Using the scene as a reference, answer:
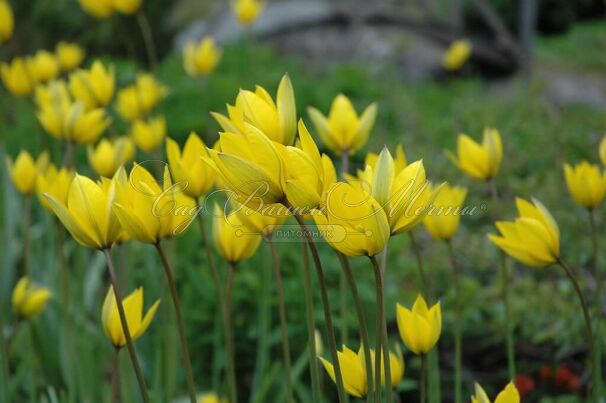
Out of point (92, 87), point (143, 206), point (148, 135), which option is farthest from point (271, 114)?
point (148, 135)

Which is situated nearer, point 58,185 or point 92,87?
point 58,185

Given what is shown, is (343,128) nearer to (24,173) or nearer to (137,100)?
(24,173)

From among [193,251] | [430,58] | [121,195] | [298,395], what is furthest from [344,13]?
[121,195]

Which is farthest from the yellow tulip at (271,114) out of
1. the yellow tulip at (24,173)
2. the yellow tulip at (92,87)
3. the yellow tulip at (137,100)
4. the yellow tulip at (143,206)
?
the yellow tulip at (137,100)

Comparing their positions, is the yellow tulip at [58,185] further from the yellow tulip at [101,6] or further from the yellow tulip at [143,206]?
the yellow tulip at [101,6]

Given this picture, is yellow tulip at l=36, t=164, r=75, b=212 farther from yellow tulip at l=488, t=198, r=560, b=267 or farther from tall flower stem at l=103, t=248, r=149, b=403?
yellow tulip at l=488, t=198, r=560, b=267

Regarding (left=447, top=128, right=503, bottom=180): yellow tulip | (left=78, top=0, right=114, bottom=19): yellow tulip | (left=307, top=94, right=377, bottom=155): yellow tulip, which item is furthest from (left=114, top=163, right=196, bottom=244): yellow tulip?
(left=78, top=0, right=114, bottom=19): yellow tulip
